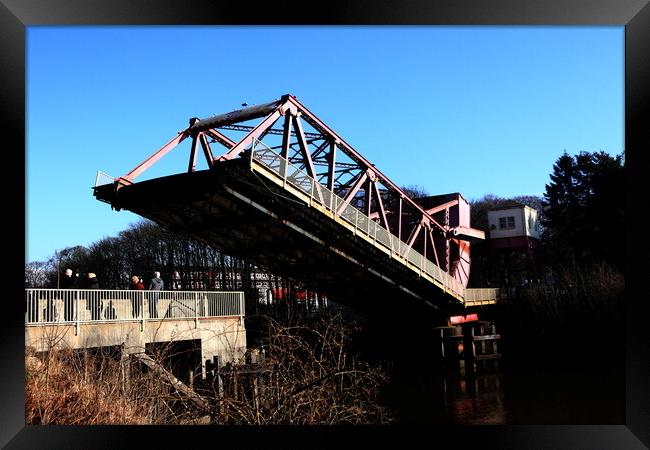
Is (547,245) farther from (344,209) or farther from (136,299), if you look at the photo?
(136,299)

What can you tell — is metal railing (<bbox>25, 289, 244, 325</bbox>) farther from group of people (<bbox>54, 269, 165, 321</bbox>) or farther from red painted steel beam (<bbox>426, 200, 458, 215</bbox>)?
red painted steel beam (<bbox>426, 200, 458, 215</bbox>)

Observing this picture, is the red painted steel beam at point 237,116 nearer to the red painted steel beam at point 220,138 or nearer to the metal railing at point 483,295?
the red painted steel beam at point 220,138

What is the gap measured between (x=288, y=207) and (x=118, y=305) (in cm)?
392

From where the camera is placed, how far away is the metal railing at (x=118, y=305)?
984 cm

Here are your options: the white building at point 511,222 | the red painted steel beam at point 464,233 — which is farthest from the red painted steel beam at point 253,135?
the white building at point 511,222

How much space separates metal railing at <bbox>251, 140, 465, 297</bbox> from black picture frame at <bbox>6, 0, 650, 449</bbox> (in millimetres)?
5434

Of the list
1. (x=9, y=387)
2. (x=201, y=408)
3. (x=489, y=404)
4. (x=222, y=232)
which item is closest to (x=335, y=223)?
(x=222, y=232)


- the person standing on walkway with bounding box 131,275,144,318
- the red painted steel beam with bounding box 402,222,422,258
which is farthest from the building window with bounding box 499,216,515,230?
the person standing on walkway with bounding box 131,275,144,318

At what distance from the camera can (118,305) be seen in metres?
11.6

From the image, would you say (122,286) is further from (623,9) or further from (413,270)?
(623,9)

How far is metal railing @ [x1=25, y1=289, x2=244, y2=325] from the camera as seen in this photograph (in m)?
9.84

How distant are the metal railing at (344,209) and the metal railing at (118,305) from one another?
11.5 feet

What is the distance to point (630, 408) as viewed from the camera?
5027 millimetres

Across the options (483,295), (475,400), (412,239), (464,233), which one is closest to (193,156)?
(412,239)
